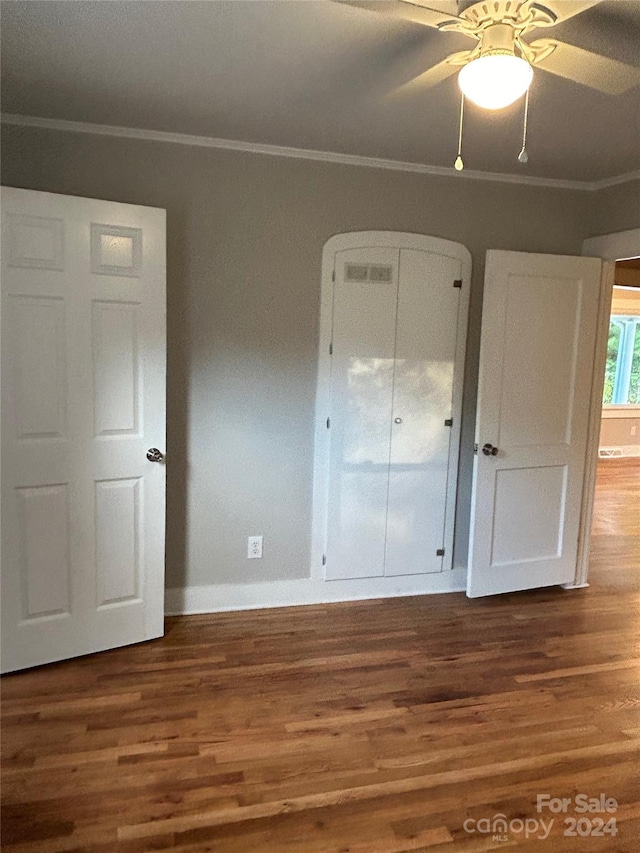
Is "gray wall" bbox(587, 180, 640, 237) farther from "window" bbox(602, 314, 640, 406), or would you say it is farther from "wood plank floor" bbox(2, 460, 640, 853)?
"window" bbox(602, 314, 640, 406)

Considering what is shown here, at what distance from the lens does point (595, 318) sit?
3674mm

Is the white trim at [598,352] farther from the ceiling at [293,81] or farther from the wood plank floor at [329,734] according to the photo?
the wood plank floor at [329,734]

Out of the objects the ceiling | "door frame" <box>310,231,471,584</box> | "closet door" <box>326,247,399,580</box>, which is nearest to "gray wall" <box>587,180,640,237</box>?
the ceiling

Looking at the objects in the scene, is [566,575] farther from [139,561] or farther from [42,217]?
[42,217]

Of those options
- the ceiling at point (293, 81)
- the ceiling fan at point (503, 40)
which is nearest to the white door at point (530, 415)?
the ceiling at point (293, 81)

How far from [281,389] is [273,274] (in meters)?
0.60

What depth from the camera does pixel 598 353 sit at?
147 inches

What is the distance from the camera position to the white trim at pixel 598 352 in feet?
11.6

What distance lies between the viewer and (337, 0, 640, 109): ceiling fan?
4.77ft

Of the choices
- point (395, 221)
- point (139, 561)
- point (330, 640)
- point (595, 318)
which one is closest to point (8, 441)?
point (139, 561)

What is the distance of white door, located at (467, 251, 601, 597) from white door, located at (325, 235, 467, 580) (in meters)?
0.21

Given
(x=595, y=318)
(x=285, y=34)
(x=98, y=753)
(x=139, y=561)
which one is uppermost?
(x=285, y=34)

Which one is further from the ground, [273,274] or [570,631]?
[273,274]

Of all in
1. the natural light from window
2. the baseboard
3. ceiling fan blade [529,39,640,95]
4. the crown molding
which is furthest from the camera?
the natural light from window
